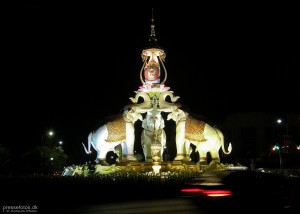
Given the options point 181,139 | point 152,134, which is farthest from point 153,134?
point 181,139

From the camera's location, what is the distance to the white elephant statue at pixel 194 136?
2402cm

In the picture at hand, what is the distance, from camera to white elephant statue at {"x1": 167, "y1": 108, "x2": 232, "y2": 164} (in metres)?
24.0

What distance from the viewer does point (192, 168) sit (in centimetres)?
2319

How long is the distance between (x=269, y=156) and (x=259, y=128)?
16864mm

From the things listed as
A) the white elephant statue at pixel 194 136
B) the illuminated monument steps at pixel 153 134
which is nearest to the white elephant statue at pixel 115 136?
the illuminated monument steps at pixel 153 134

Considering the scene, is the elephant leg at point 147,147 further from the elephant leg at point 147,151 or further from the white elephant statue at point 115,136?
the white elephant statue at point 115,136

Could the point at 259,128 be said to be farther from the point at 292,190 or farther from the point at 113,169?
the point at 292,190

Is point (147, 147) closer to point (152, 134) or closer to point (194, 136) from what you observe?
point (152, 134)

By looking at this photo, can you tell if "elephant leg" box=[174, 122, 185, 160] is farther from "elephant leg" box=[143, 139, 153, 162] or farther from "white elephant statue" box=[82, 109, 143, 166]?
"white elephant statue" box=[82, 109, 143, 166]

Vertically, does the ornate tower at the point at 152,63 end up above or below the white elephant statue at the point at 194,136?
above

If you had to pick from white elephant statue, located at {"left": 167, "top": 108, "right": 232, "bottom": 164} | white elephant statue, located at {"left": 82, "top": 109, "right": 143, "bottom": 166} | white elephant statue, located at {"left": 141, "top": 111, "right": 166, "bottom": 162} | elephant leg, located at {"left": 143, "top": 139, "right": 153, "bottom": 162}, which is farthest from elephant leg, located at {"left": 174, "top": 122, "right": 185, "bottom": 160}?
white elephant statue, located at {"left": 82, "top": 109, "right": 143, "bottom": 166}

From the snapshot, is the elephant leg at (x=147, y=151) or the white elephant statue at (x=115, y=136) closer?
the elephant leg at (x=147, y=151)

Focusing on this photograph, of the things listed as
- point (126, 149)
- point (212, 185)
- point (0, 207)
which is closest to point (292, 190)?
point (212, 185)

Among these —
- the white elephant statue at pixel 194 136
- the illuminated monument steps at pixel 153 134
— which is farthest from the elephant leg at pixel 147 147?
the white elephant statue at pixel 194 136
